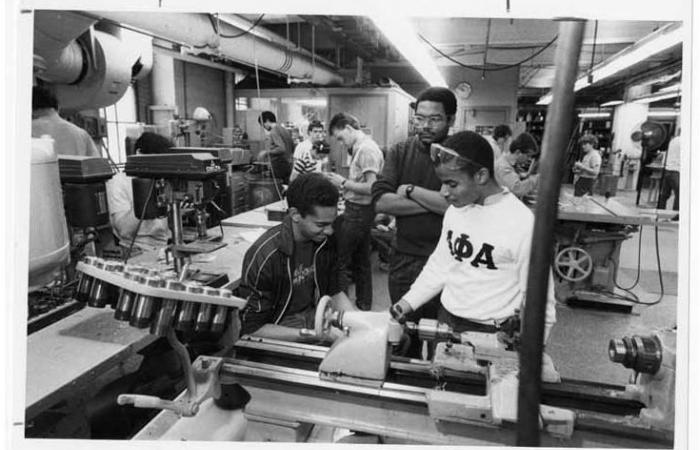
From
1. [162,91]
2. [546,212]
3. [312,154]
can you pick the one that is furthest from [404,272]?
[162,91]

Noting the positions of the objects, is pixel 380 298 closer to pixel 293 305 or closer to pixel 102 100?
pixel 293 305

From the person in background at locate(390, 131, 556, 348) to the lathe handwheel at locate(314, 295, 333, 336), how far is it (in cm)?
25

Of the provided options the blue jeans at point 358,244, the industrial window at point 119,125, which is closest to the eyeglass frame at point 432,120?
the blue jeans at point 358,244

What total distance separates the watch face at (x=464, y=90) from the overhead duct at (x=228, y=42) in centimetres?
154

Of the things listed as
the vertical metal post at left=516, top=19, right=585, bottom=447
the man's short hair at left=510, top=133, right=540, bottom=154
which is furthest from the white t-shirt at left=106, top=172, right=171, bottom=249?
the man's short hair at left=510, top=133, right=540, bottom=154

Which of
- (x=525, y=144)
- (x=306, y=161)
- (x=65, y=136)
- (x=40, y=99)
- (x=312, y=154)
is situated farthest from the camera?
(x=312, y=154)

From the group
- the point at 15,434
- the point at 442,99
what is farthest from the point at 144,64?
the point at 15,434

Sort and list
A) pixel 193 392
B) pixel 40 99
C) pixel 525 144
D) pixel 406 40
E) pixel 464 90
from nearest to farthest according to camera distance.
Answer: pixel 193 392 → pixel 40 99 → pixel 406 40 → pixel 525 144 → pixel 464 90

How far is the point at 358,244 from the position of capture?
2910 mm

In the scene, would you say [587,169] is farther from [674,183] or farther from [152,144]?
[152,144]

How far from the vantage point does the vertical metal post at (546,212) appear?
17.1 inches

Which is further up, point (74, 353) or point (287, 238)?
point (287, 238)

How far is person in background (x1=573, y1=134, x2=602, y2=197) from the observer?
384cm

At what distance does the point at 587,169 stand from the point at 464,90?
1.42 m
